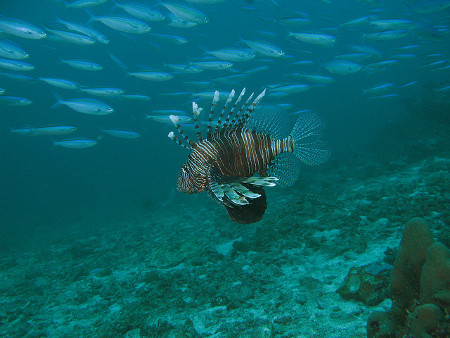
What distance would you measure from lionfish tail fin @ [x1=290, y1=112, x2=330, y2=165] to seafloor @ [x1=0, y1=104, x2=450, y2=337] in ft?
4.72

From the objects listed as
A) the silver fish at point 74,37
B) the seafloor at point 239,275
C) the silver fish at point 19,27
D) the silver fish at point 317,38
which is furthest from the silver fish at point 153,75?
the seafloor at point 239,275

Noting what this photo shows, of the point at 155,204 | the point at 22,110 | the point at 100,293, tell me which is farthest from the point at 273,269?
the point at 22,110

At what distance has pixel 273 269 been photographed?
157 inches

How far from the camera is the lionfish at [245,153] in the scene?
6.98 feet

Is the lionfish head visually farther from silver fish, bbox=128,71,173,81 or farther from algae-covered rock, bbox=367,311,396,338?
silver fish, bbox=128,71,173,81

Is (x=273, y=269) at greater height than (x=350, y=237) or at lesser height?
lesser

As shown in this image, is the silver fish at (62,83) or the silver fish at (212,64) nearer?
the silver fish at (62,83)

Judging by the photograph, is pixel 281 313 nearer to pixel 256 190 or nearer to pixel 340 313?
pixel 340 313

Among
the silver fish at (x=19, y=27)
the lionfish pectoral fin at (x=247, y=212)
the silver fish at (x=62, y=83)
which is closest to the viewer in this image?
the lionfish pectoral fin at (x=247, y=212)

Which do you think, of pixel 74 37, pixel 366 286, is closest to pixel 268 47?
pixel 74 37

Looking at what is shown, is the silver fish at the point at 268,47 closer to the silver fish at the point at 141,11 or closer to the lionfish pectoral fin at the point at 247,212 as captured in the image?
the silver fish at the point at 141,11

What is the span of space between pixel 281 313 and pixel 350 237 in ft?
6.93

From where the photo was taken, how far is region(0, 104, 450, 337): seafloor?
116 inches

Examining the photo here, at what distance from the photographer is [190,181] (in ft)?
8.11
